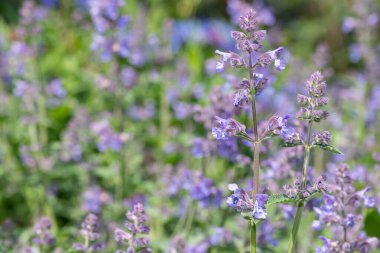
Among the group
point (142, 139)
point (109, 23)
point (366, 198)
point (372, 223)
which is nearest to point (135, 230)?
point (366, 198)

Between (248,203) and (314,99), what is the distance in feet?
1.53

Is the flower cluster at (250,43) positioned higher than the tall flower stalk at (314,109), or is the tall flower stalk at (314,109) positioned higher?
the flower cluster at (250,43)

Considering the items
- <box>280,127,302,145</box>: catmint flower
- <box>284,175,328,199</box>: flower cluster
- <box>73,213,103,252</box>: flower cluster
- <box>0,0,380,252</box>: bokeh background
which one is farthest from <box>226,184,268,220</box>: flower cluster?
<box>0,0,380,252</box>: bokeh background

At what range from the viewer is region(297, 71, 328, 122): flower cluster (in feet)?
8.80

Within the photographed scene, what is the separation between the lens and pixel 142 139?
6.33 meters

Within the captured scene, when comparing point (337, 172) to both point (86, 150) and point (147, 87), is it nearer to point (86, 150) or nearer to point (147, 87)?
point (86, 150)

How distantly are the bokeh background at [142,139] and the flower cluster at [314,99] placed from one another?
3.18ft

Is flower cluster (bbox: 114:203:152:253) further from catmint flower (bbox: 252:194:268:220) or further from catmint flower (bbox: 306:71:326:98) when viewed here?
catmint flower (bbox: 306:71:326:98)

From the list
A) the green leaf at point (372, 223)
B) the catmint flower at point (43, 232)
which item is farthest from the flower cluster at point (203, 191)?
the catmint flower at point (43, 232)

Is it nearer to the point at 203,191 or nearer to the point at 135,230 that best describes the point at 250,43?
the point at 135,230

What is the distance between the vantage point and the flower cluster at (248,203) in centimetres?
265

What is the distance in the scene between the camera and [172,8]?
11.9 meters

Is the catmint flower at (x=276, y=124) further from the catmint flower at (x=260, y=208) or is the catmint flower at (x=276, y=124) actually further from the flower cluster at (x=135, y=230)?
the flower cluster at (x=135, y=230)

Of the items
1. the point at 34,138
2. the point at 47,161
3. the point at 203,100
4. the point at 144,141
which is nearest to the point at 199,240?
the point at 47,161
